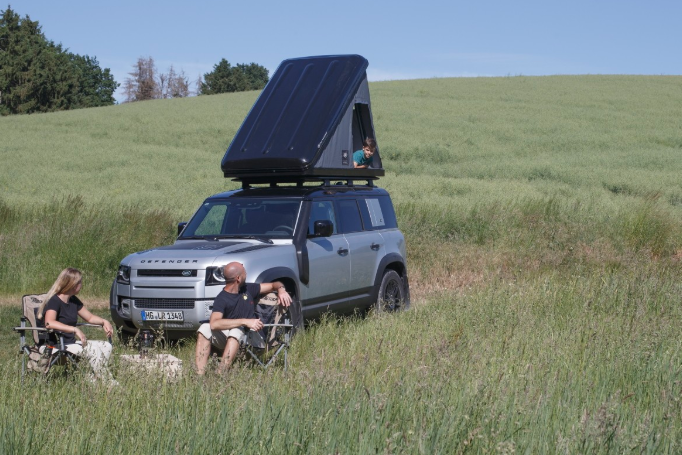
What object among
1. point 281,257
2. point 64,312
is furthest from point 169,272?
point 64,312

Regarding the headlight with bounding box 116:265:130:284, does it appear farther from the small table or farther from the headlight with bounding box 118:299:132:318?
the small table

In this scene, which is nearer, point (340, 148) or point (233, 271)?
point (233, 271)

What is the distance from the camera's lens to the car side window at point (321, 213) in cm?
994

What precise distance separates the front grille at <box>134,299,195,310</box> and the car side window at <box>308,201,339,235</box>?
6.17 ft

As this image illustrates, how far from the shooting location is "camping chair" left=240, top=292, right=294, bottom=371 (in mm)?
7398

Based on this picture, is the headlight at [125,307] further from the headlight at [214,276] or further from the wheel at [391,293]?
the wheel at [391,293]

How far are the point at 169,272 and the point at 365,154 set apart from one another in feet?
13.6

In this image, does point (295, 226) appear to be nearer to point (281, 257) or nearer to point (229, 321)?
point (281, 257)

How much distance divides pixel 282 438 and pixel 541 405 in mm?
1712

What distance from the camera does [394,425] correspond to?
4695mm

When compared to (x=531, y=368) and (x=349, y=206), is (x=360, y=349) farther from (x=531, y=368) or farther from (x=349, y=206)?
(x=349, y=206)

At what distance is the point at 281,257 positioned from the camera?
30.1 ft

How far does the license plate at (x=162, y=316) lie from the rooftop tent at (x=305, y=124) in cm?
267

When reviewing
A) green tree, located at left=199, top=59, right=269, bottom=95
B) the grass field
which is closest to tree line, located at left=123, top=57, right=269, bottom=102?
green tree, located at left=199, top=59, right=269, bottom=95
